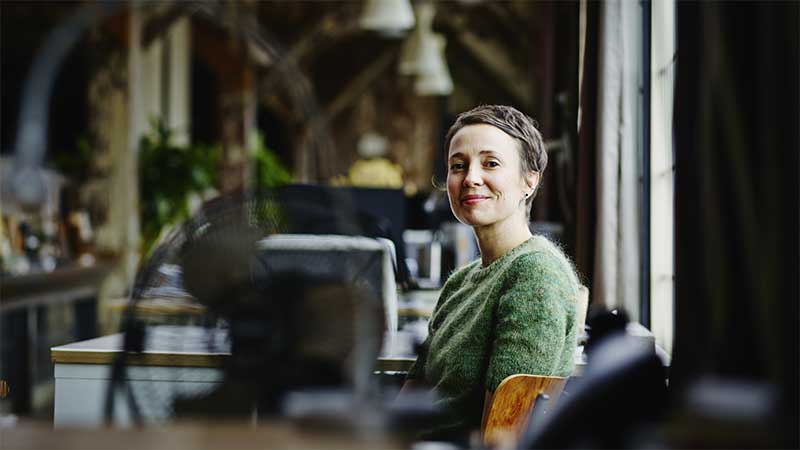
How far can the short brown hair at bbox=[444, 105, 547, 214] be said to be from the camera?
6.13 feet

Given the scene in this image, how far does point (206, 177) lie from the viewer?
8.24 m

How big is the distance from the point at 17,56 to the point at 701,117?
10.3 meters

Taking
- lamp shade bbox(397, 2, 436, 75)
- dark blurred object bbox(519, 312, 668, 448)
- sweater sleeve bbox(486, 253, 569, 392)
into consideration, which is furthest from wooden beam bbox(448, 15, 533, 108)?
dark blurred object bbox(519, 312, 668, 448)

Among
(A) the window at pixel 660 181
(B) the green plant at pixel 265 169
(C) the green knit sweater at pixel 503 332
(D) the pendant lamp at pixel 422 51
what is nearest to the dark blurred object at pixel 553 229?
(A) the window at pixel 660 181

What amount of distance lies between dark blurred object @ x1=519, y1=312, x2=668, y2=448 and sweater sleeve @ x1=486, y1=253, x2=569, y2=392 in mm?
657

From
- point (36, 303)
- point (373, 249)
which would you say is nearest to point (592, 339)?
point (373, 249)

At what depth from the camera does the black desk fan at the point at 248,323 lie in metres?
1.02

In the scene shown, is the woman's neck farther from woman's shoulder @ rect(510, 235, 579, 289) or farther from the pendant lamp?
the pendant lamp

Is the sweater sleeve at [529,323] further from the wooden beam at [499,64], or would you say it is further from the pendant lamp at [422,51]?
the wooden beam at [499,64]

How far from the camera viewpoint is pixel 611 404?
0.95m

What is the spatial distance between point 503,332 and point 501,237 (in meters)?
0.24

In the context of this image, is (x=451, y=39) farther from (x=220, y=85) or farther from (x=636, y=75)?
(x=636, y=75)

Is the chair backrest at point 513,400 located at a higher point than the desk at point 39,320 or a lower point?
higher

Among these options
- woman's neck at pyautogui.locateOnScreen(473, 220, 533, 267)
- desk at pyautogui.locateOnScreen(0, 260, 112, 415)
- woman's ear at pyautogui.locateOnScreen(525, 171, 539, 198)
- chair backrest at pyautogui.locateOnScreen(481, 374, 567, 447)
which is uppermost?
woman's ear at pyautogui.locateOnScreen(525, 171, 539, 198)
